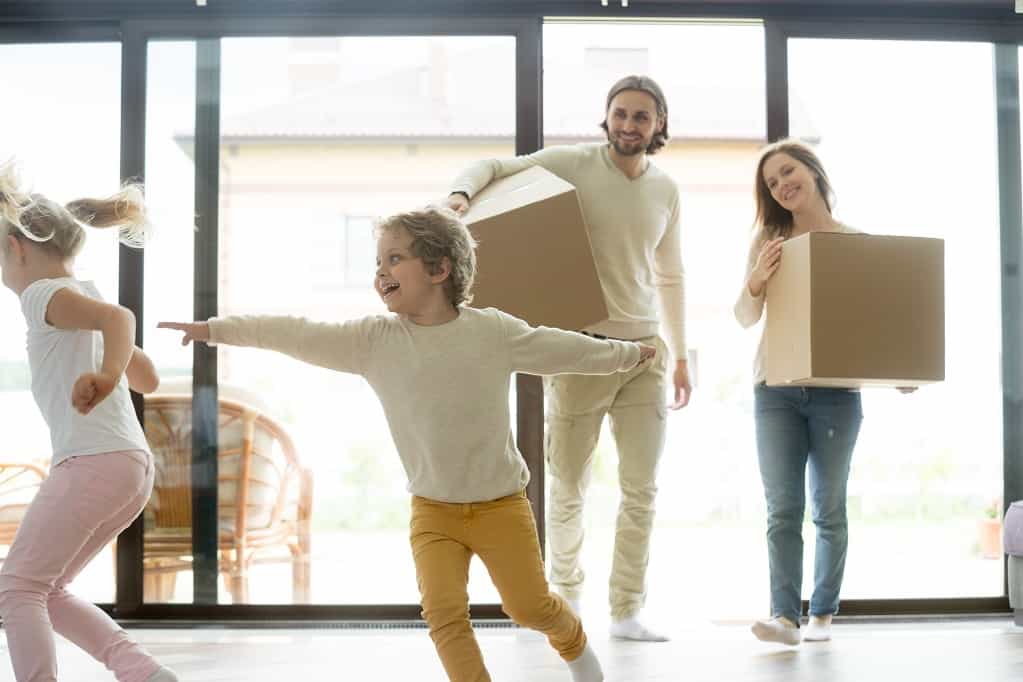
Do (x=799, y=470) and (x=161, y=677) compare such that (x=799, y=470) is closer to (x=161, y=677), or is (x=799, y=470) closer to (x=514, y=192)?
(x=514, y=192)

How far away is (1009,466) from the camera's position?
136 inches

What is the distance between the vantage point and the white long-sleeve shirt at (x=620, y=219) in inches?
115

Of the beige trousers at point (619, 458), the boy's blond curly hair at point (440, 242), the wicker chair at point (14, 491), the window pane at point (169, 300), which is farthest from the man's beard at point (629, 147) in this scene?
the wicker chair at point (14, 491)

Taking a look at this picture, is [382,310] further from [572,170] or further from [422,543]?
[422,543]

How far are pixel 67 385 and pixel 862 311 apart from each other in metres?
1.67

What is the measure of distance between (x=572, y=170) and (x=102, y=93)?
1.49m

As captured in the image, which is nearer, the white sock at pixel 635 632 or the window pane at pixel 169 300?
the white sock at pixel 635 632

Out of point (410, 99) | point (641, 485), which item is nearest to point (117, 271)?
point (410, 99)

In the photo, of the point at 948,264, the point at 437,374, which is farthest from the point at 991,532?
the point at 437,374

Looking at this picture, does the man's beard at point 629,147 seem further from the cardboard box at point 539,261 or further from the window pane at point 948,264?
the window pane at point 948,264

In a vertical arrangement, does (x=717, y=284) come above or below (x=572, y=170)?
below

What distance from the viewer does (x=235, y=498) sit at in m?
3.39

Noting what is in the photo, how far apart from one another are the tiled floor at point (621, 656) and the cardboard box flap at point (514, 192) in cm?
98

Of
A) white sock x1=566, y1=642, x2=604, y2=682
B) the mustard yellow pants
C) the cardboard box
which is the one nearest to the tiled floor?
white sock x1=566, y1=642, x2=604, y2=682
